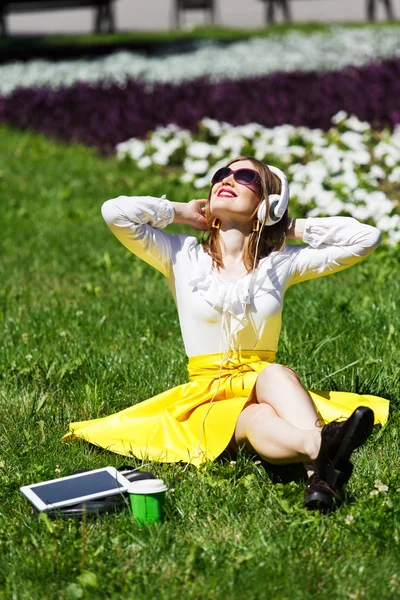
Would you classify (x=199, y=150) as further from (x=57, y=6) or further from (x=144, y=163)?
(x=57, y=6)

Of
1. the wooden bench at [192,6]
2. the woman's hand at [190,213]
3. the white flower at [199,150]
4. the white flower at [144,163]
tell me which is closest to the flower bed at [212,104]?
the white flower at [144,163]

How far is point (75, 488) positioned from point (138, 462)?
1.74 ft

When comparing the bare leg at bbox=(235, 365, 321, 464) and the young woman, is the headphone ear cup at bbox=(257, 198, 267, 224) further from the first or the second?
the bare leg at bbox=(235, 365, 321, 464)

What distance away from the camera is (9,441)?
3805mm

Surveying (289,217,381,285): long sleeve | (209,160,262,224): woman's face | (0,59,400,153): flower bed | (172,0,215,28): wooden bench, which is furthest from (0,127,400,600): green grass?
(172,0,215,28): wooden bench

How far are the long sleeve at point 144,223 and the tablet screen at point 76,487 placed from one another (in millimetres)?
946

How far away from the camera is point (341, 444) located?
2990 millimetres

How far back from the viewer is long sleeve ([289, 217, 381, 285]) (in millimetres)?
3670

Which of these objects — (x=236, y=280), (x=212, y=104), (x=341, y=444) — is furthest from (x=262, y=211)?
(x=212, y=104)

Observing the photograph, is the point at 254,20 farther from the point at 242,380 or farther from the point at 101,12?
the point at 242,380

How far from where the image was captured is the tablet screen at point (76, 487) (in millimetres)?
3090

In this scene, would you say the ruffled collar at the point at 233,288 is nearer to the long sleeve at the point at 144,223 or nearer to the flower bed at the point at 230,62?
the long sleeve at the point at 144,223

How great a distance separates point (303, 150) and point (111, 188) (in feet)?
5.65

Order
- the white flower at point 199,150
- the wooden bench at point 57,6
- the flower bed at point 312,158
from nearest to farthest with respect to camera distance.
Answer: the flower bed at point 312,158
the white flower at point 199,150
the wooden bench at point 57,6
